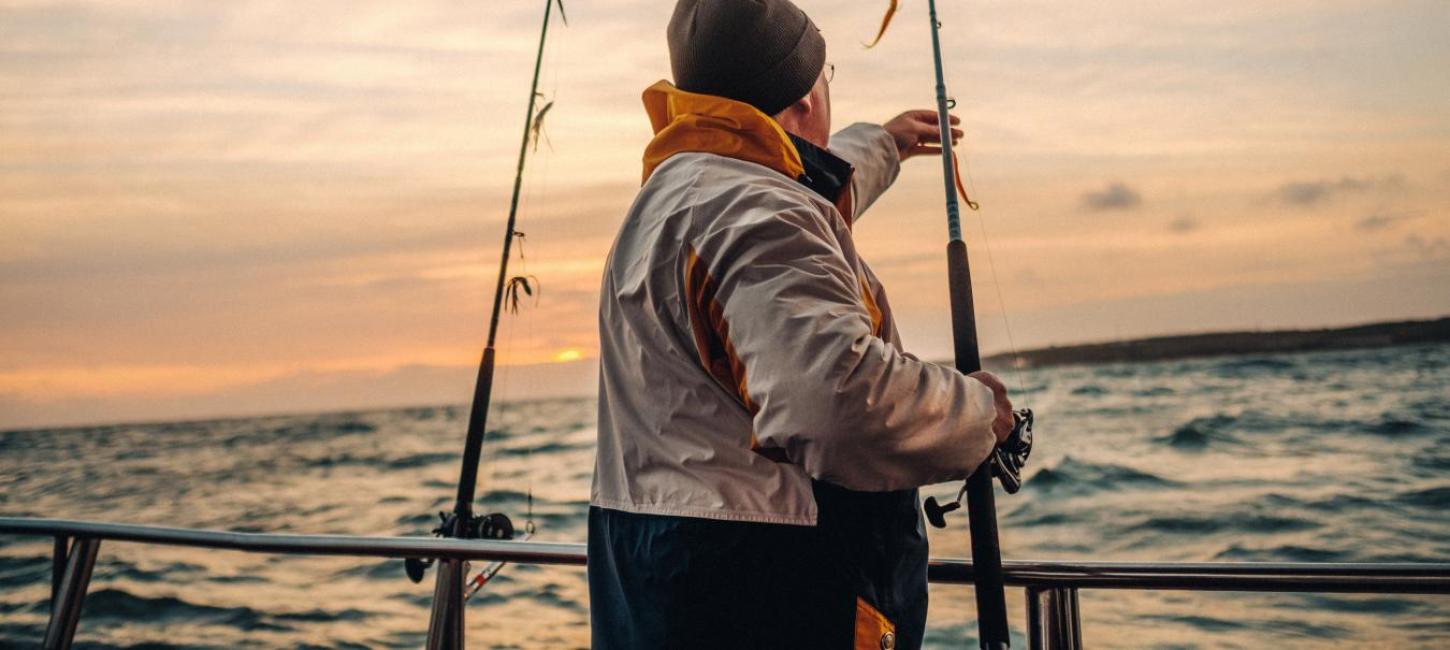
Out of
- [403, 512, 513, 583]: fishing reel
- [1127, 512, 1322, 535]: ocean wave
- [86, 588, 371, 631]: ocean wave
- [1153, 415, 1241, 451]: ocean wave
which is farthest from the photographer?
[1153, 415, 1241, 451]: ocean wave

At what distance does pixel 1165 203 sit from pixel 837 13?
3016 cm

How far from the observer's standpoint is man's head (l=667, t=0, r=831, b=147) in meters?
1.50

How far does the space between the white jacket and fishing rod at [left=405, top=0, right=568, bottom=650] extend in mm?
1018

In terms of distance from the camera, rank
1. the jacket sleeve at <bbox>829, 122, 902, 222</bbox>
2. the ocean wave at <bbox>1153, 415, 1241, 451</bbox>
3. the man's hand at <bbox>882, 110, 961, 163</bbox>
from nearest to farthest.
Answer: the jacket sleeve at <bbox>829, 122, 902, 222</bbox>
the man's hand at <bbox>882, 110, 961, 163</bbox>
the ocean wave at <bbox>1153, 415, 1241, 451</bbox>

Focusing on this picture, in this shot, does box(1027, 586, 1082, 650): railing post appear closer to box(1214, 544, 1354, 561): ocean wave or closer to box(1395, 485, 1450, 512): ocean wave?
box(1214, 544, 1354, 561): ocean wave

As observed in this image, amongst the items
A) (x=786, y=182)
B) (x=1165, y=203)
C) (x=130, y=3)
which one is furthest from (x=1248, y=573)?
(x=1165, y=203)

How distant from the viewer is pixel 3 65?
7223mm

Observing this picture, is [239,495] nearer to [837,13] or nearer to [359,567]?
[359,567]

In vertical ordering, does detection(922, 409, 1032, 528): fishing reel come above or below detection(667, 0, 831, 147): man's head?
below

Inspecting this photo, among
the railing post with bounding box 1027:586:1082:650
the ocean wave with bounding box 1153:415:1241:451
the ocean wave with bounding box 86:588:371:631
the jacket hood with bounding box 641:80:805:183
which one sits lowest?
the ocean wave with bounding box 1153:415:1241:451

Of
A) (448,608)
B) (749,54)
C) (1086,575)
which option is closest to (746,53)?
(749,54)

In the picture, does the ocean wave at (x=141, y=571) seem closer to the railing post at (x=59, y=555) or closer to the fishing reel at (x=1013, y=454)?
the railing post at (x=59, y=555)

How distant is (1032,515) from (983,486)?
11709mm

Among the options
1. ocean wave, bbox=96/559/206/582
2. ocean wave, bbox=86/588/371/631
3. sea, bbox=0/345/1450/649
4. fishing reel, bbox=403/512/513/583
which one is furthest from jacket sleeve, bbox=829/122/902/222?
ocean wave, bbox=96/559/206/582
